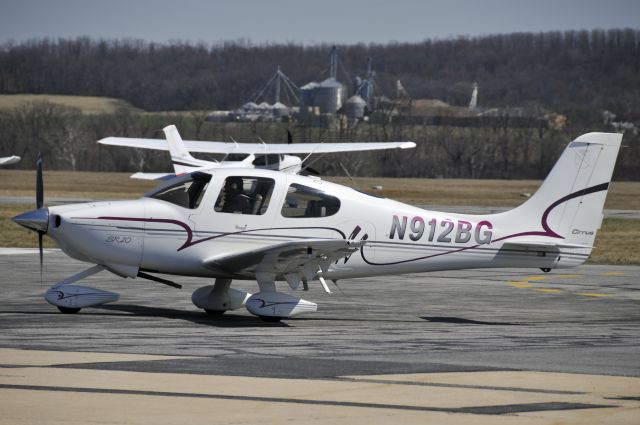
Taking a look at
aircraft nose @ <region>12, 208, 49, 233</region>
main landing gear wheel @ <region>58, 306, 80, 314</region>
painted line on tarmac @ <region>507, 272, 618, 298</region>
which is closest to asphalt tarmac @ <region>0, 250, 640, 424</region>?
main landing gear wheel @ <region>58, 306, 80, 314</region>

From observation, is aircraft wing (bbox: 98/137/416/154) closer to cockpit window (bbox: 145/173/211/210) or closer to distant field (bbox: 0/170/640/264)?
distant field (bbox: 0/170/640/264)

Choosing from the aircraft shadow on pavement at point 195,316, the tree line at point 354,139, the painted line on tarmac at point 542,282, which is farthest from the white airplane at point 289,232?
the tree line at point 354,139

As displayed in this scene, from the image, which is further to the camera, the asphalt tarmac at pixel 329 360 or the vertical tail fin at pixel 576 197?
the vertical tail fin at pixel 576 197

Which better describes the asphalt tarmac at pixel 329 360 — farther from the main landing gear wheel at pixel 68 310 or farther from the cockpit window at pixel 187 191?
the cockpit window at pixel 187 191

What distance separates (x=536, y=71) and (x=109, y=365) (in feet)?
620

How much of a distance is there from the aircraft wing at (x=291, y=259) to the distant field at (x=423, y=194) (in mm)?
13277

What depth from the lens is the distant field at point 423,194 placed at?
2934 centimetres

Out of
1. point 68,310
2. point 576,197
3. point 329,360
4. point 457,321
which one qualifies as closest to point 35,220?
point 68,310

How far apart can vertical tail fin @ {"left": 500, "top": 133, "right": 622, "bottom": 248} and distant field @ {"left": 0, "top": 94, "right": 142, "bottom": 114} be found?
438 feet

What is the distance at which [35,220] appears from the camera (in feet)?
45.3

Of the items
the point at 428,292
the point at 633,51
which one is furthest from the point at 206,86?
the point at 428,292

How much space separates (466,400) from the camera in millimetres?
9430

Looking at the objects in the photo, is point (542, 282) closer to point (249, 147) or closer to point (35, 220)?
point (35, 220)

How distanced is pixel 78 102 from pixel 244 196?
154 m
